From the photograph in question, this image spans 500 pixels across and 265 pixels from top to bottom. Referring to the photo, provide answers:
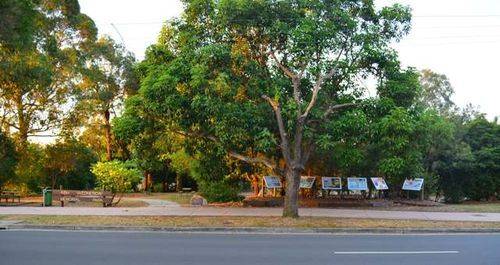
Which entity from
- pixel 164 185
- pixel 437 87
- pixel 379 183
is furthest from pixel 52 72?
pixel 437 87

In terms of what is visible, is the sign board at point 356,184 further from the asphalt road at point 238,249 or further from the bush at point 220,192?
the asphalt road at point 238,249

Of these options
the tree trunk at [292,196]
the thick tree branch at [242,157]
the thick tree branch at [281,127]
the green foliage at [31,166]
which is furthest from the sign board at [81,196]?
the green foliage at [31,166]

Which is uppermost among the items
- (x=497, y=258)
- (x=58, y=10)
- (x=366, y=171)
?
(x=58, y=10)

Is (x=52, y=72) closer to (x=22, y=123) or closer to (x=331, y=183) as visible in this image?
(x=22, y=123)

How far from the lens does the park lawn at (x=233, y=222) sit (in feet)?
56.8

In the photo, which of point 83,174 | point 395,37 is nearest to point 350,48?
point 395,37

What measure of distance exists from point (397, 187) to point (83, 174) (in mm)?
23425

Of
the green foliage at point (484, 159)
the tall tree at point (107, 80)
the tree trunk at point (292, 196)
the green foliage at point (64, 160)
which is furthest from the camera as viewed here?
the tall tree at point (107, 80)

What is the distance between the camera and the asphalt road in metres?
10.9

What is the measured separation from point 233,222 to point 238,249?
17.3 ft

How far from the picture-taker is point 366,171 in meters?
28.1

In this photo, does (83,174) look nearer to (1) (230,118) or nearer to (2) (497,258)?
(1) (230,118)

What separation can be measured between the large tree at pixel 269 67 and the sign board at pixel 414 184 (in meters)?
8.86

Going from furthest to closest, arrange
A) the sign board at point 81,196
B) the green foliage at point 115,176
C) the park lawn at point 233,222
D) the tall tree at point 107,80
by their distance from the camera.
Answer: the tall tree at point 107,80, the green foliage at point 115,176, the sign board at point 81,196, the park lawn at point 233,222
